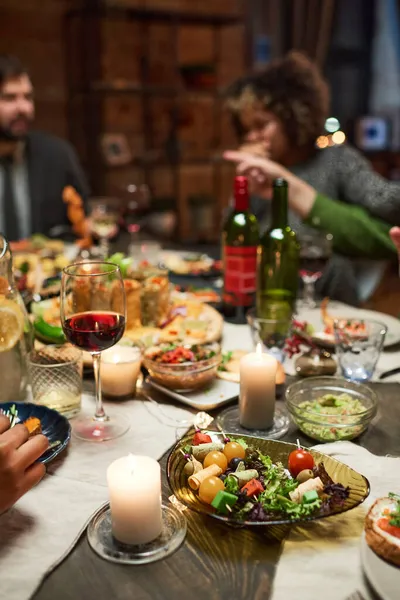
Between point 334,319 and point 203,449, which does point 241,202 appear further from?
point 203,449

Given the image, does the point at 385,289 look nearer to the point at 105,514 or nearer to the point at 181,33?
the point at 181,33

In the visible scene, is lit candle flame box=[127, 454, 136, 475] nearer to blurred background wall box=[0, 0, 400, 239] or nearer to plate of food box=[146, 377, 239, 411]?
plate of food box=[146, 377, 239, 411]

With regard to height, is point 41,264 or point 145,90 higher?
point 145,90

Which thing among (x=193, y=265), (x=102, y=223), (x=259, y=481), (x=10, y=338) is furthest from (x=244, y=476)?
(x=102, y=223)

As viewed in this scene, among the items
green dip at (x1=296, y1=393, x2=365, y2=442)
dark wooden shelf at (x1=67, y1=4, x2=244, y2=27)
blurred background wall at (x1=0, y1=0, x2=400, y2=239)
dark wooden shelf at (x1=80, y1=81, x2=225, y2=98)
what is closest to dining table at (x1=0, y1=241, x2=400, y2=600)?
green dip at (x1=296, y1=393, x2=365, y2=442)

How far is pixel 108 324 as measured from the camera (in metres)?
1.04

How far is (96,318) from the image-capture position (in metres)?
1.05

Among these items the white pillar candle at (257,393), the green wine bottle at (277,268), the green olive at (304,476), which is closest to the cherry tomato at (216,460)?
the green olive at (304,476)

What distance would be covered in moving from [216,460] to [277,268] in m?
0.86

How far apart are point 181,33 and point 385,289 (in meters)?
2.53

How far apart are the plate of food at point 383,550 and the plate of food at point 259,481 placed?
0.15 ft

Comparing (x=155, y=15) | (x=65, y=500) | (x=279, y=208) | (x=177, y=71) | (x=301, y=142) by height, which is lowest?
(x=65, y=500)

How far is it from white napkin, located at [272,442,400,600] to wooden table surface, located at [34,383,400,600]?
0.02 m

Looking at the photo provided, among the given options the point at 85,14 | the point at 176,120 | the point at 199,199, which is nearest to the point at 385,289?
the point at 199,199
